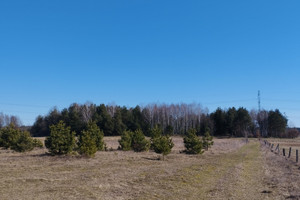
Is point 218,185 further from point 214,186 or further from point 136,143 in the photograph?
point 136,143

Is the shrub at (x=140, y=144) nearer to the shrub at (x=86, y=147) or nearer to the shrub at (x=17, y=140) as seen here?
the shrub at (x=86, y=147)

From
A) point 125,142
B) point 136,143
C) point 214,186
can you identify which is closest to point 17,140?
point 125,142

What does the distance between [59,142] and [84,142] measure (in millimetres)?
1849

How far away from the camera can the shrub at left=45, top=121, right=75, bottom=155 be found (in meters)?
19.5

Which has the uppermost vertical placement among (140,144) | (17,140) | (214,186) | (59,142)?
Answer: (59,142)

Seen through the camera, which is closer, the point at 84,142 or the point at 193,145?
the point at 84,142

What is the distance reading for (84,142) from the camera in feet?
63.6

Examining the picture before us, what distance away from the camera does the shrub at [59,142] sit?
1952cm

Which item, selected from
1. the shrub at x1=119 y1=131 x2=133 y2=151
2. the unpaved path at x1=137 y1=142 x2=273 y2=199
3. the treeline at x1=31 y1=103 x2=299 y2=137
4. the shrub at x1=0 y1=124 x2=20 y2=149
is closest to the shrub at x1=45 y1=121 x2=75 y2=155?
the shrub at x1=119 y1=131 x2=133 y2=151

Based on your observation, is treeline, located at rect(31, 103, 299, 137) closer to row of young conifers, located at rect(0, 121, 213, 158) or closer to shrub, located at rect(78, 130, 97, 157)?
row of young conifers, located at rect(0, 121, 213, 158)

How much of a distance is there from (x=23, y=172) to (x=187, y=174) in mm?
7988

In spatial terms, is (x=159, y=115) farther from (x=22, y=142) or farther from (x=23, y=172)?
(x=23, y=172)

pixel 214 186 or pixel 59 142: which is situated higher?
pixel 59 142

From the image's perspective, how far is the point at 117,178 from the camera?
11789mm
